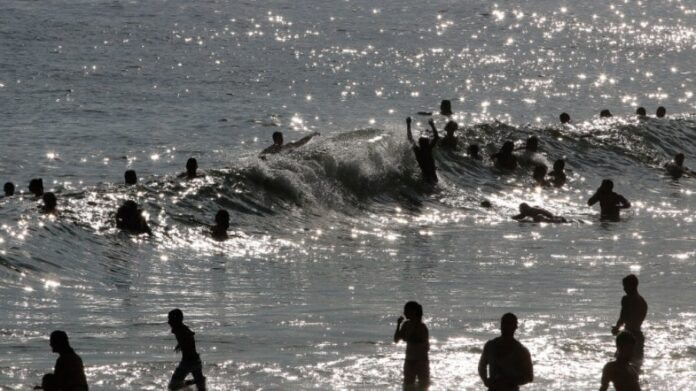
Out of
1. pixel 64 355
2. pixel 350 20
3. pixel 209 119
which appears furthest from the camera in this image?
pixel 350 20

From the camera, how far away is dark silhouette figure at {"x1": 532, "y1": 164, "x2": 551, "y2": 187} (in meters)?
29.3

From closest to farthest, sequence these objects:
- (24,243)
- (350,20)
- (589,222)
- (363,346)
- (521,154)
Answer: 1. (363,346)
2. (24,243)
3. (589,222)
4. (521,154)
5. (350,20)

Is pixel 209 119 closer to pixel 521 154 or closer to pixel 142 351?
pixel 521 154

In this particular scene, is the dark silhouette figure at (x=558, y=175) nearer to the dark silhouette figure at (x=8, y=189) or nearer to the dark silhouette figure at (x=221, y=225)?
the dark silhouette figure at (x=221, y=225)

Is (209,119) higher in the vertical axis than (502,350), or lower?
higher

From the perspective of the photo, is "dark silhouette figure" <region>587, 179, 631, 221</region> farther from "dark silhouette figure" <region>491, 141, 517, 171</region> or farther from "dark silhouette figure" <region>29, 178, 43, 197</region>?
"dark silhouette figure" <region>29, 178, 43, 197</region>

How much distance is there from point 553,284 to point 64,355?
30.4ft

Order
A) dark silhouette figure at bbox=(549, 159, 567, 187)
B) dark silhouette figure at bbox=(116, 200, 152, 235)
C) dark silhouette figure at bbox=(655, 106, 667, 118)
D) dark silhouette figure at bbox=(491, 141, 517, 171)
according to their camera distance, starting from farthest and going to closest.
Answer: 1. dark silhouette figure at bbox=(655, 106, 667, 118)
2. dark silhouette figure at bbox=(491, 141, 517, 171)
3. dark silhouette figure at bbox=(549, 159, 567, 187)
4. dark silhouette figure at bbox=(116, 200, 152, 235)

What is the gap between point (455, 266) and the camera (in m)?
19.8

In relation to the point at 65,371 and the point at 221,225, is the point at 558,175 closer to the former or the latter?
the point at 221,225

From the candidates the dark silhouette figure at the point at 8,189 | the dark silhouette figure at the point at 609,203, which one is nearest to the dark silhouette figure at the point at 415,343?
the dark silhouette figure at the point at 8,189

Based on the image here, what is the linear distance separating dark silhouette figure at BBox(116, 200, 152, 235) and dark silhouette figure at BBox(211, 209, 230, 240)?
1180 millimetres

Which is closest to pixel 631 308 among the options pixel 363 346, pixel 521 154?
pixel 363 346

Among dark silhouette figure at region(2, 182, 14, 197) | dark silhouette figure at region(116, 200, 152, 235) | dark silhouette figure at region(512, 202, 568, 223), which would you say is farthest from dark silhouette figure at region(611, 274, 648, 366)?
dark silhouette figure at region(2, 182, 14, 197)
